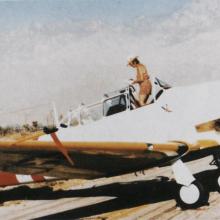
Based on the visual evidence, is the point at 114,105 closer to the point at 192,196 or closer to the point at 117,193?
the point at 192,196

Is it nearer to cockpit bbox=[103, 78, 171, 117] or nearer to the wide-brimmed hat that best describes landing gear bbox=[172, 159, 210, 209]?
cockpit bbox=[103, 78, 171, 117]

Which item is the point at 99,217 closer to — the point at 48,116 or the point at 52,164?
the point at 52,164

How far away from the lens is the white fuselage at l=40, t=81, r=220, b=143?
28.5 ft

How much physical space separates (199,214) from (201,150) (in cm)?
141

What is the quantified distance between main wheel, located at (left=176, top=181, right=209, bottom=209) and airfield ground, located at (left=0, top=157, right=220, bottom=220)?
17 cm

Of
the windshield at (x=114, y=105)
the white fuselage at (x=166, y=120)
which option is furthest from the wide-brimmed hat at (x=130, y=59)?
the white fuselage at (x=166, y=120)

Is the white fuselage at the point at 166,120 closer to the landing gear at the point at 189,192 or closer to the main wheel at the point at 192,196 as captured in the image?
the landing gear at the point at 189,192

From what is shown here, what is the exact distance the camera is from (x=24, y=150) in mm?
6656

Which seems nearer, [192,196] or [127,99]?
[192,196]

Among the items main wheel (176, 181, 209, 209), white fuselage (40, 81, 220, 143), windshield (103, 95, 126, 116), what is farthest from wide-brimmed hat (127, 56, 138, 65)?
main wheel (176, 181, 209, 209)

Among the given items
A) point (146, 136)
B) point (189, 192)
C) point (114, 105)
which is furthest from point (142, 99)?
point (189, 192)

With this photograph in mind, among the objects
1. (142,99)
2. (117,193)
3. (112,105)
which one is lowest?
(117,193)

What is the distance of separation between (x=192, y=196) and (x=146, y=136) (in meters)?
1.44

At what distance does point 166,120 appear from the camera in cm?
881
